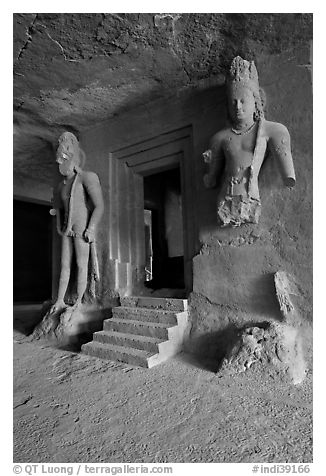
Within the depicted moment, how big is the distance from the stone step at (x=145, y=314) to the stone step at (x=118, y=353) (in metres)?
0.35

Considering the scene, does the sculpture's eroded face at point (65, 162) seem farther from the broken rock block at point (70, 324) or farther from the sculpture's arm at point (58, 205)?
the broken rock block at point (70, 324)

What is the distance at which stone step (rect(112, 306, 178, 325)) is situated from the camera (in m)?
2.68

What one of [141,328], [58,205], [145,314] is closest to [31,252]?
[58,205]

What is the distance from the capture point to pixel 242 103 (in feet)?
7.61

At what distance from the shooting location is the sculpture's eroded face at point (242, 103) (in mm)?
2314

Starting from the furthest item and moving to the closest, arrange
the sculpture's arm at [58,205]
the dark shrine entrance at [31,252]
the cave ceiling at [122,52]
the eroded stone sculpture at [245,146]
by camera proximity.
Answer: the dark shrine entrance at [31,252] → the sculpture's arm at [58,205] → the eroded stone sculpture at [245,146] → the cave ceiling at [122,52]

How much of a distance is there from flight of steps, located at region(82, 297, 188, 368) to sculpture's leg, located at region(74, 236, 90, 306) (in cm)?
62

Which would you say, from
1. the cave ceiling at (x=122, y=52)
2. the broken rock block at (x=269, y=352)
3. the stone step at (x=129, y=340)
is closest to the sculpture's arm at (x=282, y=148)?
the cave ceiling at (x=122, y=52)

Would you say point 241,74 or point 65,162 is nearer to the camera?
point 241,74

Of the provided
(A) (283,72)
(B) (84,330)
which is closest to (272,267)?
(A) (283,72)

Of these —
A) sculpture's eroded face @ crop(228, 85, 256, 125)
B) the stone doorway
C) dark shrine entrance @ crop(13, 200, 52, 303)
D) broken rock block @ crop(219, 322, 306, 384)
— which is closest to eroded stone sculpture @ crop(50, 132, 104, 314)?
the stone doorway

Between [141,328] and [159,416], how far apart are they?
39.5 inches

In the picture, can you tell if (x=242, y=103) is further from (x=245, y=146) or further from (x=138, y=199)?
(x=138, y=199)

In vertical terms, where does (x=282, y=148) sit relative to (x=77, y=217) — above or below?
above
